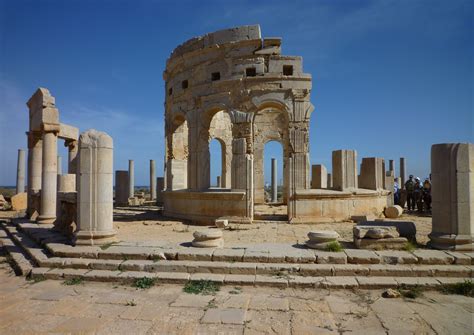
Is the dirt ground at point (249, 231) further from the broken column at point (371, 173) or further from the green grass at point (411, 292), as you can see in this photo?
the green grass at point (411, 292)

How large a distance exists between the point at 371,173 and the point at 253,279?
11236mm

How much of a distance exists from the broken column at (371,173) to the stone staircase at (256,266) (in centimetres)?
848

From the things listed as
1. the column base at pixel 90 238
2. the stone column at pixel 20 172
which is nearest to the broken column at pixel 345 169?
the column base at pixel 90 238

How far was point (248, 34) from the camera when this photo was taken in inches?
513

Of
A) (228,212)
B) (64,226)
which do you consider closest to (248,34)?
(228,212)

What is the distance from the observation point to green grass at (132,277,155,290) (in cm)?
595

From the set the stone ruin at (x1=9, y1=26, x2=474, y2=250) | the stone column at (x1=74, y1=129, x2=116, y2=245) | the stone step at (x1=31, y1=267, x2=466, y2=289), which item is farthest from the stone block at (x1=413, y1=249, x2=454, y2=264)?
the stone column at (x1=74, y1=129, x2=116, y2=245)

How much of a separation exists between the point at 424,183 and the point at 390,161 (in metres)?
13.8

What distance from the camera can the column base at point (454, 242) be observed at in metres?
6.99

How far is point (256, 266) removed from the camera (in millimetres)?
6359

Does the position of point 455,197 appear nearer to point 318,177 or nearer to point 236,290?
point 236,290

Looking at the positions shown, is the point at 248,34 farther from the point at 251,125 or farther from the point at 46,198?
the point at 46,198

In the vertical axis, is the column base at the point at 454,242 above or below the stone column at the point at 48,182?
below

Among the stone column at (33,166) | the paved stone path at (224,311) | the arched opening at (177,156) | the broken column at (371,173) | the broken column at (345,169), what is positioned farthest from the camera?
the arched opening at (177,156)
